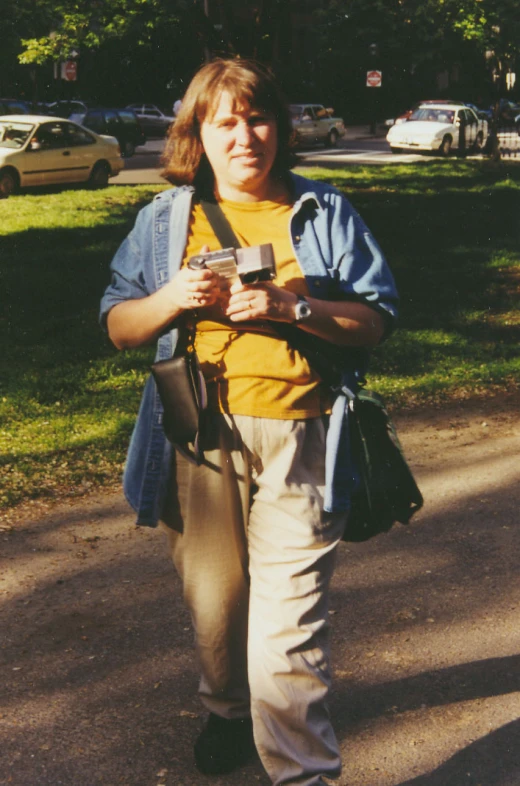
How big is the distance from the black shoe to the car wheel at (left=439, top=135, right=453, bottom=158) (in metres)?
31.1

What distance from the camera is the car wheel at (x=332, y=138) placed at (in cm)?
3984

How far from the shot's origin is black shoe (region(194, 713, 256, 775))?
2.99 m

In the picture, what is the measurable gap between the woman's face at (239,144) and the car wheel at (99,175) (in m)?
18.9

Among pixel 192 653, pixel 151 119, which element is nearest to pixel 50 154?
pixel 192 653

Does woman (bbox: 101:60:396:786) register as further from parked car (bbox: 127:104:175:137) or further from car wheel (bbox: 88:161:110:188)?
parked car (bbox: 127:104:175:137)

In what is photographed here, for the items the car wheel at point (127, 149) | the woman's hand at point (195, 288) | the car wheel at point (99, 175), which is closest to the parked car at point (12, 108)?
the car wheel at point (127, 149)

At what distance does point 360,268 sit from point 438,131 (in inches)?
1226

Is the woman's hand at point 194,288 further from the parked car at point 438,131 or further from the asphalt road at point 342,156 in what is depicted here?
the parked car at point 438,131

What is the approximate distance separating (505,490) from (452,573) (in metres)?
1.16

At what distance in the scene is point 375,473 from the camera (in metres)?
2.79

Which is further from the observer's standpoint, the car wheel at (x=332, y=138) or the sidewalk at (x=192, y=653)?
the car wheel at (x=332, y=138)

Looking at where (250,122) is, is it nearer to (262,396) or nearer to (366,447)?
(262,396)

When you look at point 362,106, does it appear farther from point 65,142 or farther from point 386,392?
point 386,392

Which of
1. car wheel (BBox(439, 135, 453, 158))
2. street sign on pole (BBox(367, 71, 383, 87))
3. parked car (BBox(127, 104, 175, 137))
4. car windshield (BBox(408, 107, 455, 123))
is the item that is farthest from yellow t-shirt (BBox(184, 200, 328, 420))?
street sign on pole (BBox(367, 71, 383, 87))
